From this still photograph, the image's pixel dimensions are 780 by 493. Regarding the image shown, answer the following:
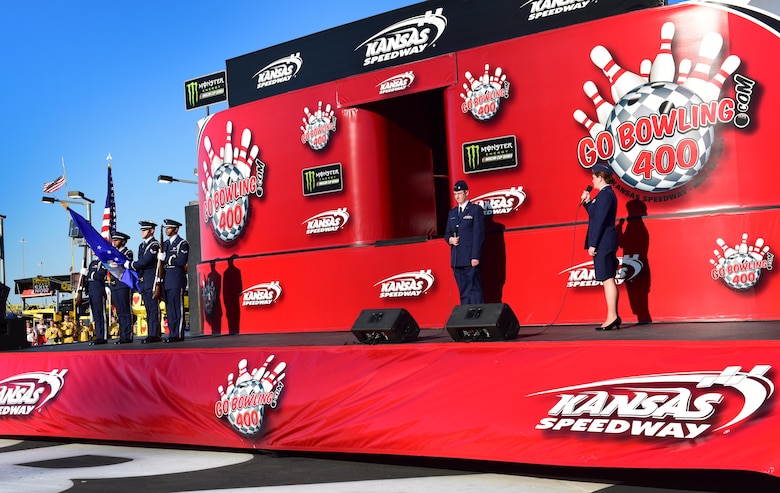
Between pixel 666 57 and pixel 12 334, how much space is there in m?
9.15

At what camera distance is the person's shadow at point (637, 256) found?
8586 millimetres

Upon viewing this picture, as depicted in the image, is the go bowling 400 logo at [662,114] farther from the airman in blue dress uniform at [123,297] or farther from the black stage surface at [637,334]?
the airman in blue dress uniform at [123,297]

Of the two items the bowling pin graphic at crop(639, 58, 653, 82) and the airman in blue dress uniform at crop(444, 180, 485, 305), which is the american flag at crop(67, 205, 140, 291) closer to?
the airman in blue dress uniform at crop(444, 180, 485, 305)

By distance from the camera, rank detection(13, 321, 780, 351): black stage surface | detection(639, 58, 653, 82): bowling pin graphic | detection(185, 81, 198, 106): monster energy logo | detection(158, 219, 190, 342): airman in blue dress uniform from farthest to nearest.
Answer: detection(185, 81, 198, 106): monster energy logo → detection(158, 219, 190, 342): airman in blue dress uniform → detection(639, 58, 653, 82): bowling pin graphic → detection(13, 321, 780, 351): black stage surface

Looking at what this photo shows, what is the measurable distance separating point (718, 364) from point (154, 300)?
8.55 m

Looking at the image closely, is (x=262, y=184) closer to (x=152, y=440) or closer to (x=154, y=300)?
(x=154, y=300)

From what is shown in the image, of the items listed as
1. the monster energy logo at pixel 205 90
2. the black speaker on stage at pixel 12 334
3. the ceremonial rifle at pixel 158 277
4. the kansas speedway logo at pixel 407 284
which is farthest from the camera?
the monster energy logo at pixel 205 90

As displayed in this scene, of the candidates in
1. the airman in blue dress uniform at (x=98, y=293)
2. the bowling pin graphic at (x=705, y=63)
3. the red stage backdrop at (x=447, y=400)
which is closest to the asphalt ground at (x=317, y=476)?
the red stage backdrop at (x=447, y=400)

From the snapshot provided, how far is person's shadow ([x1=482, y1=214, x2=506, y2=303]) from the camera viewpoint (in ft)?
31.5

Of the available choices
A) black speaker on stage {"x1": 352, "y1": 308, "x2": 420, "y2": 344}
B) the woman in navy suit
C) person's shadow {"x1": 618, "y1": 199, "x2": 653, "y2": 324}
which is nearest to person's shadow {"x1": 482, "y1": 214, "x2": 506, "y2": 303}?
person's shadow {"x1": 618, "y1": 199, "x2": 653, "y2": 324}

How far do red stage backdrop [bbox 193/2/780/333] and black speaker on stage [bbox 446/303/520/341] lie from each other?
2.10m

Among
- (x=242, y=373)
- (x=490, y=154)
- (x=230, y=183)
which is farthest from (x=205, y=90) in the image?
(x=242, y=373)

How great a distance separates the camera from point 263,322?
1184cm

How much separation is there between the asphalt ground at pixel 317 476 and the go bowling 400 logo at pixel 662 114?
10.6 feet
